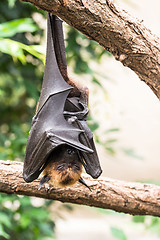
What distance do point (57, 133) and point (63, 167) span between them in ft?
0.69

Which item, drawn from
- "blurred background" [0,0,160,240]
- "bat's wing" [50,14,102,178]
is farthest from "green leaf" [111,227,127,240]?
"bat's wing" [50,14,102,178]

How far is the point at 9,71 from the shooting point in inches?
159

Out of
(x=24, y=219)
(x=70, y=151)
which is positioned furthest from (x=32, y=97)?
(x=70, y=151)

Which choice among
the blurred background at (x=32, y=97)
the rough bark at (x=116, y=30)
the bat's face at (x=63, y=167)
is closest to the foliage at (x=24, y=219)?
the blurred background at (x=32, y=97)

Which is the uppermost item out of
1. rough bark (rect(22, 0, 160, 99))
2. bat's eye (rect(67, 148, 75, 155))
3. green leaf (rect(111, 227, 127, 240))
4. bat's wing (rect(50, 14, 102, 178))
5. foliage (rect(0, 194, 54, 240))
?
rough bark (rect(22, 0, 160, 99))

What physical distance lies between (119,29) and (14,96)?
10.5ft

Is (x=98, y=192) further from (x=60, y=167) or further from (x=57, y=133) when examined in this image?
(x=57, y=133)

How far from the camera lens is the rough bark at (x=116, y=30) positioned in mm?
1527

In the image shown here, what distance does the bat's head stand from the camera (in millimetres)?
1963

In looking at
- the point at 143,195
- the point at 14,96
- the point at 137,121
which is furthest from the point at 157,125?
the point at 143,195

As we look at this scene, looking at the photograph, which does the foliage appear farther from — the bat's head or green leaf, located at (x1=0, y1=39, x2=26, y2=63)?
green leaf, located at (x1=0, y1=39, x2=26, y2=63)

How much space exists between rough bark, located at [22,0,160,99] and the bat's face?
637mm

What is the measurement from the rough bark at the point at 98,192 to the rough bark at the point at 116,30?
0.68m

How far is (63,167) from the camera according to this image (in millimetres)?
2006
